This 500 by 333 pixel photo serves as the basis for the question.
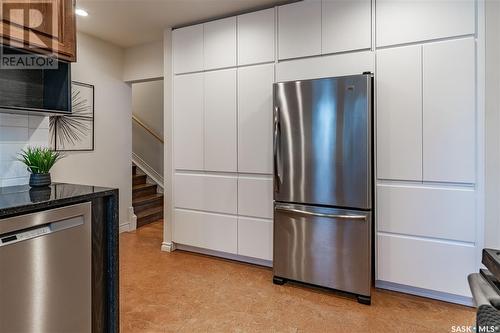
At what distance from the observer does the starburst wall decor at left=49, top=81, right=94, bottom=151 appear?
3395 mm

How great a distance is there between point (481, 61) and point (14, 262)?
119 inches

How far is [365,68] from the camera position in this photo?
Answer: 2455 mm

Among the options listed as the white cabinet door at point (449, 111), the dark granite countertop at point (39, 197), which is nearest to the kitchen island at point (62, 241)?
the dark granite countertop at point (39, 197)

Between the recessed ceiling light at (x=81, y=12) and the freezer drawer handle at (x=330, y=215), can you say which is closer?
the freezer drawer handle at (x=330, y=215)

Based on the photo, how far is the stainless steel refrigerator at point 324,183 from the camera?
7.44 ft

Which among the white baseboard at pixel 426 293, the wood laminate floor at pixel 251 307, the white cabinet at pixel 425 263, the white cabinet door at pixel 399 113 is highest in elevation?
the white cabinet door at pixel 399 113

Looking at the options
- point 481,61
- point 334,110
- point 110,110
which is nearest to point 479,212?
point 481,61

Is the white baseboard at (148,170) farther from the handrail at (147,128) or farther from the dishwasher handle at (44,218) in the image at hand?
the dishwasher handle at (44,218)

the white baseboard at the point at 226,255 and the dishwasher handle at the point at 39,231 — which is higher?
the dishwasher handle at the point at 39,231

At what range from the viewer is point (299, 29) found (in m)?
2.70

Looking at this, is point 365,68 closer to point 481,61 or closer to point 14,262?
point 481,61

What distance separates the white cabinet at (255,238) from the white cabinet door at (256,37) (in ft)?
5.24

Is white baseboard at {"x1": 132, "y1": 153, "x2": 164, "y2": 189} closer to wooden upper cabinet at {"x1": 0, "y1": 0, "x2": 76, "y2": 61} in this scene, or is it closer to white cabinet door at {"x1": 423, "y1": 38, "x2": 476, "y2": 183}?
wooden upper cabinet at {"x1": 0, "y1": 0, "x2": 76, "y2": 61}

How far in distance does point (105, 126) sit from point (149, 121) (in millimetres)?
2308
